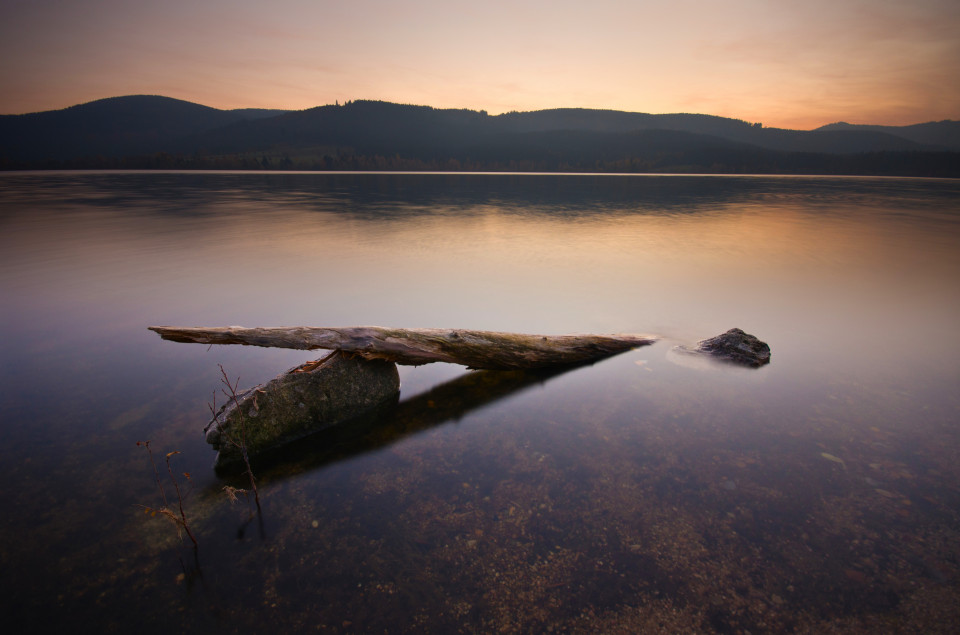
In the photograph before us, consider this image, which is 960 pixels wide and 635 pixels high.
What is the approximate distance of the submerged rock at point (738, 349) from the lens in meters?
6.56

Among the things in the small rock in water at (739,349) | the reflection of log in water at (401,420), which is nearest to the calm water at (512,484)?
the reflection of log in water at (401,420)

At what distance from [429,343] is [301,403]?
1641 mm

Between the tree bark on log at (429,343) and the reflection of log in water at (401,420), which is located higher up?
the tree bark on log at (429,343)

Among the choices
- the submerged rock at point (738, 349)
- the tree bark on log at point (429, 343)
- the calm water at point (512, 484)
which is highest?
the tree bark on log at point (429, 343)

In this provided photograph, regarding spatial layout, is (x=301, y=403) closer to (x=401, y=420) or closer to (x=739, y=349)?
(x=401, y=420)

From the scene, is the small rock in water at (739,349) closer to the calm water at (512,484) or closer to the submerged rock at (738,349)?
the submerged rock at (738,349)

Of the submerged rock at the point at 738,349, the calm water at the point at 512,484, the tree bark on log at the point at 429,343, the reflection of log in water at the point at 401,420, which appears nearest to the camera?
the calm water at the point at 512,484

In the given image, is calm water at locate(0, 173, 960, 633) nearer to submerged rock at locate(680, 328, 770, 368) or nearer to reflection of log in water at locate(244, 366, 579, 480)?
reflection of log in water at locate(244, 366, 579, 480)

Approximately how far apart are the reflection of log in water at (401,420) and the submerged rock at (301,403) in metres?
0.14

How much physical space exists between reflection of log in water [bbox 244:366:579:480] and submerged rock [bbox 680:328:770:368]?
2.37 meters

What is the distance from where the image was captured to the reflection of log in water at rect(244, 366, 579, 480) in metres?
4.38

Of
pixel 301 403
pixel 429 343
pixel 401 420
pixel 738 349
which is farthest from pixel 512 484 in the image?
pixel 738 349

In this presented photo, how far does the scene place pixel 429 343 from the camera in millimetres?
5520

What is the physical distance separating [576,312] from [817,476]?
18.6 feet
